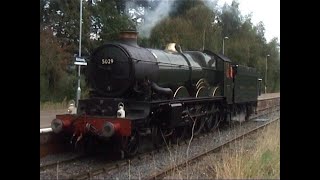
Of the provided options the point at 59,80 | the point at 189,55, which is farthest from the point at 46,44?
the point at 189,55

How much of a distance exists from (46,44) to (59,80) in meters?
1.96

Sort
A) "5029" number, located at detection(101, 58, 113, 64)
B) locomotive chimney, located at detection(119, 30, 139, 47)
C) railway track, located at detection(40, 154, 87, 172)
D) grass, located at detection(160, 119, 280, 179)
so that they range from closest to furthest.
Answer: grass, located at detection(160, 119, 280, 179) → railway track, located at detection(40, 154, 87, 172) → "5029" number, located at detection(101, 58, 113, 64) → locomotive chimney, located at detection(119, 30, 139, 47)

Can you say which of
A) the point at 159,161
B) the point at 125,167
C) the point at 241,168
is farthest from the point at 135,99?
the point at 241,168

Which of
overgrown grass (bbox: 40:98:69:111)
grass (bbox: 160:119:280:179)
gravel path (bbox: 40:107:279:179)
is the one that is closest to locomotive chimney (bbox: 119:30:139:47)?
gravel path (bbox: 40:107:279:179)

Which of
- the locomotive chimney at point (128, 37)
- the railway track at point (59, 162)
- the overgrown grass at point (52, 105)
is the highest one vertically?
the locomotive chimney at point (128, 37)

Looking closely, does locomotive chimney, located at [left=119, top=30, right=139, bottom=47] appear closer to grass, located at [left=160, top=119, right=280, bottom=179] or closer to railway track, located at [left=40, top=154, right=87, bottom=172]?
railway track, located at [left=40, top=154, right=87, bottom=172]

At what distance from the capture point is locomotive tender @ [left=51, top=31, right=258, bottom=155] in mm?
8289

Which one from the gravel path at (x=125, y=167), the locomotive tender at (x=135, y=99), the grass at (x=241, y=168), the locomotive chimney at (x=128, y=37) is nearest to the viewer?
the grass at (x=241, y=168)

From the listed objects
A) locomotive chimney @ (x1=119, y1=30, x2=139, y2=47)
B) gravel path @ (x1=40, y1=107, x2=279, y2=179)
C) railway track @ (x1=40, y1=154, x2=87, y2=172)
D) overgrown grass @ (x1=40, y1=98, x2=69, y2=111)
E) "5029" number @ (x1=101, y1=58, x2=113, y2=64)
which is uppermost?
locomotive chimney @ (x1=119, y1=30, x2=139, y2=47)

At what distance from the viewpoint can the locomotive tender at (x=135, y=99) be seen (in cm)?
829

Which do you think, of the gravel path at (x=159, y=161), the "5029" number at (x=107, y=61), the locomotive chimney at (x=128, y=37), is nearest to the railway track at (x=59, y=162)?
the gravel path at (x=159, y=161)

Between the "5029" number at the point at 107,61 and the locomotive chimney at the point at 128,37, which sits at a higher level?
the locomotive chimney at the point at 128,37

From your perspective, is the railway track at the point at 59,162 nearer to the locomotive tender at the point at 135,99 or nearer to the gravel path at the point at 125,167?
the gravel path at the point at 125,167
